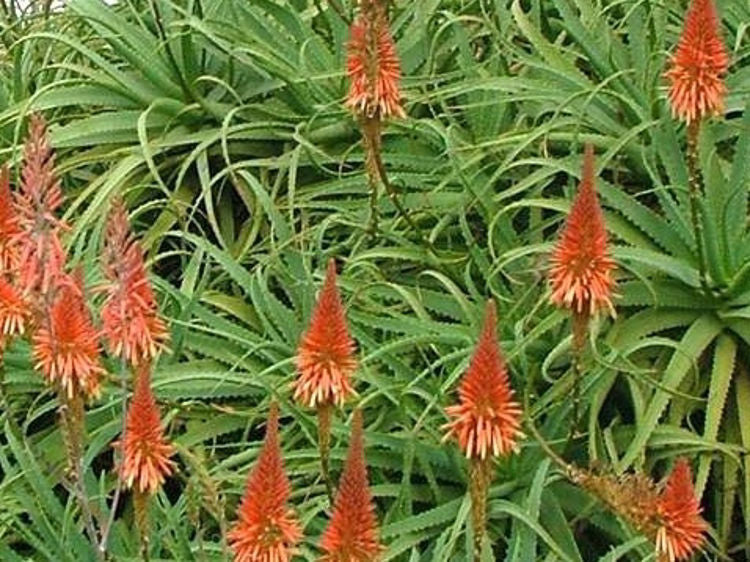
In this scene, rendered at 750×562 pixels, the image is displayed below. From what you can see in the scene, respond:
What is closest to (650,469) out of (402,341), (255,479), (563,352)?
(563,352)

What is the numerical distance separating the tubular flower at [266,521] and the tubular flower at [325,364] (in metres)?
0.24

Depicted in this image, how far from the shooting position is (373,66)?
309cm

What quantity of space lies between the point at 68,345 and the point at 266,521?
1.37 feet

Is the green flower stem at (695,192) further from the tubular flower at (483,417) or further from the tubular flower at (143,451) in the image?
the tubular flower at (143,451)

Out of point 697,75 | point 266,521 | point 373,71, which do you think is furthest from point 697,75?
point 266,521

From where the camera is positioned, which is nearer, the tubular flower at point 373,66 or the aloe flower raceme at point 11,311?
the aloe flower raceme at point 11,311

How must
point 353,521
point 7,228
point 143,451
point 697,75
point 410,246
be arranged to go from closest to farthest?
point 353,521 → point 143,451 → point 7,228 → point 697,75 → point 410,246

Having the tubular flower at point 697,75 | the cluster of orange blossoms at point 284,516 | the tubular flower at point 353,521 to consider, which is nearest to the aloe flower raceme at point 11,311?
the cluster of orange blossoms at point 284,516

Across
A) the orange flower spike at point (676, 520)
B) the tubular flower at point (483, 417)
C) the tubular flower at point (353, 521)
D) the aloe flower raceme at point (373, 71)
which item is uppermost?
the aloe flower raceme at point (373, 71)

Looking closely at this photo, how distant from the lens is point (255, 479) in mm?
2178

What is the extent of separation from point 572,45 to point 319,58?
23.0 inches

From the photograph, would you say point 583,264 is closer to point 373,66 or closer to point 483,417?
point 483,417

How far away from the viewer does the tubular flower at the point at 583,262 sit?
2.44 metres

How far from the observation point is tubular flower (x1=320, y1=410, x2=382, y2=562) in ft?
6.79
